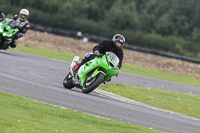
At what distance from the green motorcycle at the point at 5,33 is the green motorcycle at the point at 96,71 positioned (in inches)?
303

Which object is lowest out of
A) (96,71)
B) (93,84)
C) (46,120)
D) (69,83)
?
(69,83)

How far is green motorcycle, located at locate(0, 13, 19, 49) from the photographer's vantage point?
780 inches

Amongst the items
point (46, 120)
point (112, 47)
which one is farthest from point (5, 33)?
point (46, 120)

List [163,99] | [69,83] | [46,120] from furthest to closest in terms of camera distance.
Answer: [163,99], [69,83], [46,120]

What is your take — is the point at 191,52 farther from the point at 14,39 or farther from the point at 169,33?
the point at 14,39

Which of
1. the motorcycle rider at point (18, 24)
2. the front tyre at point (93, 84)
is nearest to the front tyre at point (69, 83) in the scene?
the front tyre at point (93, 84)

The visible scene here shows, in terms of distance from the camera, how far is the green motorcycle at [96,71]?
1240 centimetres

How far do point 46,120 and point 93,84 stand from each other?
13.7 ft

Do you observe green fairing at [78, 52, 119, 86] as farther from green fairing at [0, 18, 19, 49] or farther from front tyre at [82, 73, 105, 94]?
green fairing at [0, 18, 19, 49]

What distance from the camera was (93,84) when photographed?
1243 centimetres

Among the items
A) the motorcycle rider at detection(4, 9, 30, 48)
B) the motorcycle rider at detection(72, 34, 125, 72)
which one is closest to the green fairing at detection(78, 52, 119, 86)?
the motorcycle rider at detection(72, 34, 125, 72)

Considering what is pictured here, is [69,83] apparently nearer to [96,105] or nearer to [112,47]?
[112,47]

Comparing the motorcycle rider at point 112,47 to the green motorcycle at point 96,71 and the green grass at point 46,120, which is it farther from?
the green grass at point 46,120

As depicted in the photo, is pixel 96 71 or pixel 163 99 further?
pixel 163 99
